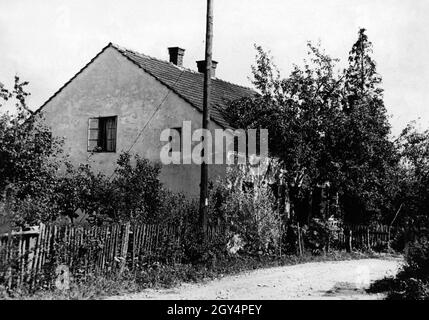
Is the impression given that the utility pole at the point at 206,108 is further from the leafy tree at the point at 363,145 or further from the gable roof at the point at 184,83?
the leafy tree at the point at 363,145

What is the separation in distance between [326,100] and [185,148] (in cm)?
552

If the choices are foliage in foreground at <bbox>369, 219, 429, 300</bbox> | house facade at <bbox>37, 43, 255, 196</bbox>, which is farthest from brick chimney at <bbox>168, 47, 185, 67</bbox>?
foliage in foreground at <bbox>369, 219, 429, 300</bbox>

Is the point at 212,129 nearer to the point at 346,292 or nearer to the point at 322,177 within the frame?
the point at 322,177

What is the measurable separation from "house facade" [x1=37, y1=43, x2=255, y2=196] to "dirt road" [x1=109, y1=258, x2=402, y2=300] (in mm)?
4840

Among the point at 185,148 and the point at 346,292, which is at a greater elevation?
the point at 185,148

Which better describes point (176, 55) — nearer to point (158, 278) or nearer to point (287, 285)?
point (158, 278)

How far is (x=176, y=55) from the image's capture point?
2258cm

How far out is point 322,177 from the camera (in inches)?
719

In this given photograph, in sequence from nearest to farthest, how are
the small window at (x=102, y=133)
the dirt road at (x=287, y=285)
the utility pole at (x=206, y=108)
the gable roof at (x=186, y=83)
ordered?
the dirt road at (x=287, y=285), the utility pole at (x=206, y=108), the gable roof at (x=186, y=83), the small window at (x=102, y=133)

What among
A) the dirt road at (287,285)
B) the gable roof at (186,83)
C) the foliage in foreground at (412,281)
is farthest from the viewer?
the gable roof at (186,83)

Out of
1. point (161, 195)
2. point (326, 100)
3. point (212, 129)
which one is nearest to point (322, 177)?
point (326, 100)

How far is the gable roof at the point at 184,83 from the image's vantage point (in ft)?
58.4

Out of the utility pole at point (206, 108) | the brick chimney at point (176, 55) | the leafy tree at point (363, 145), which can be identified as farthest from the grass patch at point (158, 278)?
the brick chimney at point (176, 55)

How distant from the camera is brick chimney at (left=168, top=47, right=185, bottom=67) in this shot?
74.1ft
